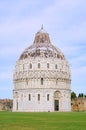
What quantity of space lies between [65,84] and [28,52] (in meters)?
13.8

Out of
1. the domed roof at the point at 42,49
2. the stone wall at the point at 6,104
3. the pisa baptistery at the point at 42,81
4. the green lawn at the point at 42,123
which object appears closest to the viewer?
the green lawn at the point at 42,123

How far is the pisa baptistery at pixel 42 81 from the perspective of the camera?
9838cm

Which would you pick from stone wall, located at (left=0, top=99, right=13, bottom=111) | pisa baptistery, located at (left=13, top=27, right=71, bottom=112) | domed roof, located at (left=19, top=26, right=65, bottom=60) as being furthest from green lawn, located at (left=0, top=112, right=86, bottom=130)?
stone wall, located at (left=0, top=99, right=13, bottom=111)

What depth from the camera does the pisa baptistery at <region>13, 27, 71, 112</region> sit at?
98375 millimetres

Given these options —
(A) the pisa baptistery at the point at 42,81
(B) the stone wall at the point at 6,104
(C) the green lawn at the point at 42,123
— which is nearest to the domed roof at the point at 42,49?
(A) the pisa baptistery at the point at 42,81

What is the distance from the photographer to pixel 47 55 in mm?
100438

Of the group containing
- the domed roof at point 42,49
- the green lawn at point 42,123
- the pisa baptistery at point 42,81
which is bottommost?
the green lawn at point 42,123

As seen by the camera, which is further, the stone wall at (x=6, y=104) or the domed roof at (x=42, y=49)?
the stone wall at (x=6, y=104)

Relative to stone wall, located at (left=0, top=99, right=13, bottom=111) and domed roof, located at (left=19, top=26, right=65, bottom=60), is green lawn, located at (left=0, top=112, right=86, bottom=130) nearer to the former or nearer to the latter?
domed roof, located at (left=19, top=26, right=65, bottom=60)

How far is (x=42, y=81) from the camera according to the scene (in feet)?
324

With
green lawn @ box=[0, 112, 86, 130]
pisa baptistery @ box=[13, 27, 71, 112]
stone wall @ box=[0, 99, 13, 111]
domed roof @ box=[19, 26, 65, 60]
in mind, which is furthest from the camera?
stone wall @ box=[0, 99, 13, 111]

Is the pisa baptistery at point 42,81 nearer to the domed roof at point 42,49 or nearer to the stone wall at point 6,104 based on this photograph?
the domed roof at point 42,49

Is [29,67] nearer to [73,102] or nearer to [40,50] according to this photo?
[40,50]

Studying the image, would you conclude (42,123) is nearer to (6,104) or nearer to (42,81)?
(42,81)
